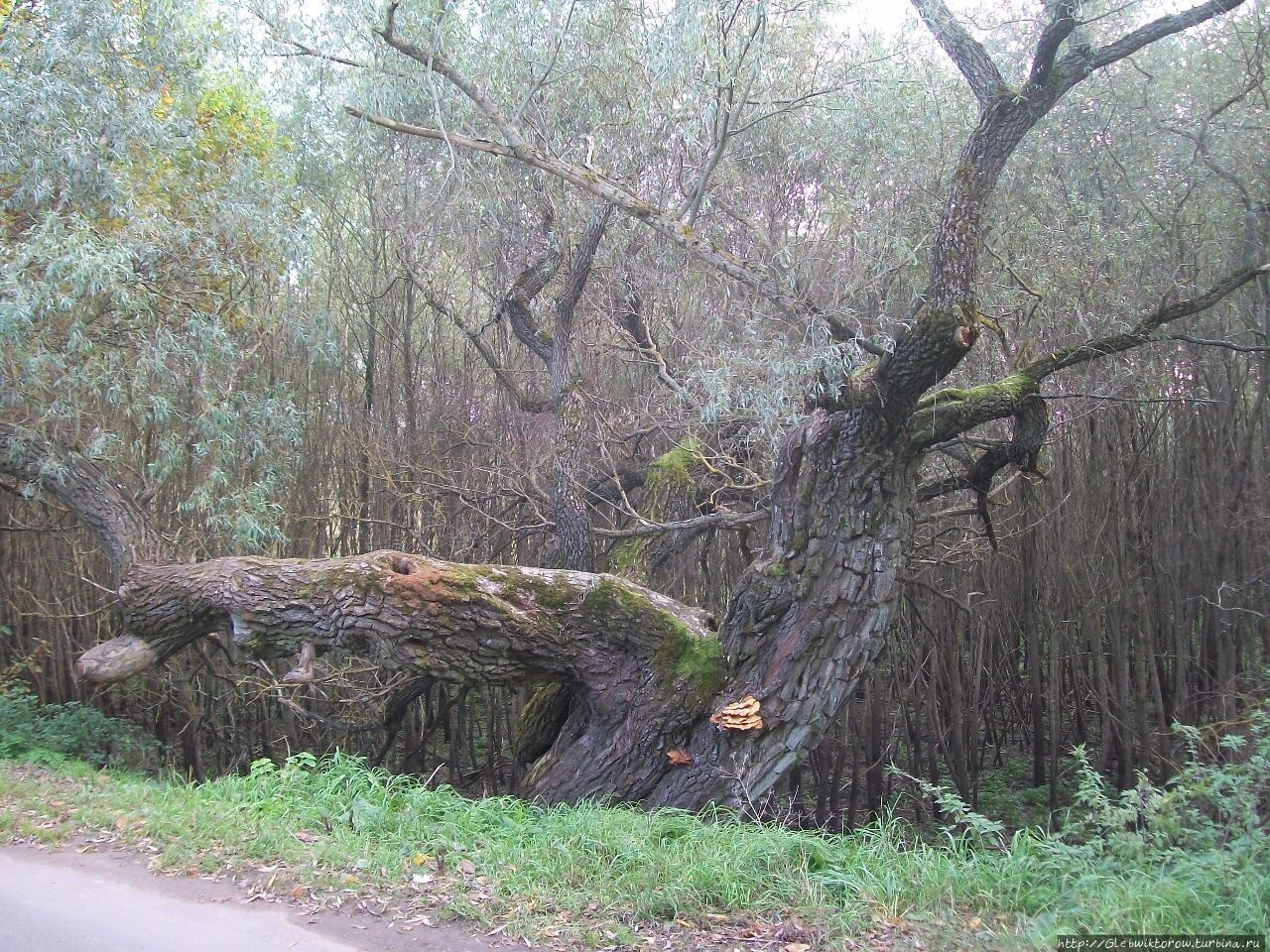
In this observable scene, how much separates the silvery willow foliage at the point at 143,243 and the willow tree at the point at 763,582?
8.06ft

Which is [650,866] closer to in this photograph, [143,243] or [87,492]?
[143,243]

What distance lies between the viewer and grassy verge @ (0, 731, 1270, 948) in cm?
400

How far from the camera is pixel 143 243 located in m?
8.77

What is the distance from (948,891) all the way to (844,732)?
6295mm

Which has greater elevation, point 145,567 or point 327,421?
point 327,421

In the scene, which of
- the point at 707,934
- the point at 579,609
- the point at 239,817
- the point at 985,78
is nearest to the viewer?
the point at 707,934

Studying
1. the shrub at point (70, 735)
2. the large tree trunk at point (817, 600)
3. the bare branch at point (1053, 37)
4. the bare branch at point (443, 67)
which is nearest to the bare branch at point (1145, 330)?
the large tree trunk at point (817, 600)

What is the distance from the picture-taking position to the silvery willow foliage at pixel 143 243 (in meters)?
Answer: 8.30

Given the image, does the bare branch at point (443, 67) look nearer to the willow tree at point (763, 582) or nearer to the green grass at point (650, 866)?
the willow tree at point (763, 582)

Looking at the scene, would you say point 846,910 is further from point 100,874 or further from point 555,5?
point 555,5

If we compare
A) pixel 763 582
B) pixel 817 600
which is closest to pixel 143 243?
pixel 763 582

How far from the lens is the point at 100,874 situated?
4.91 metres

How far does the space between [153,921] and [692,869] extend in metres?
2.43

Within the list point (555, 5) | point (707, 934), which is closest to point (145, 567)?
point (555, 5)
